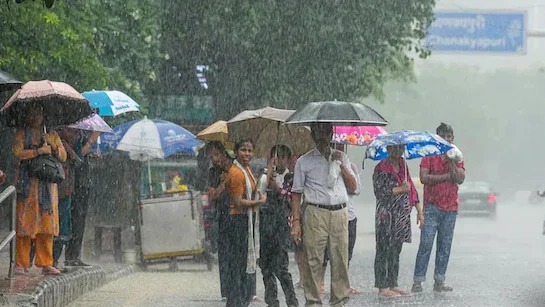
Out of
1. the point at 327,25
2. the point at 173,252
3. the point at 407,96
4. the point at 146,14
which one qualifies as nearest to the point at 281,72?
the point at 327,25

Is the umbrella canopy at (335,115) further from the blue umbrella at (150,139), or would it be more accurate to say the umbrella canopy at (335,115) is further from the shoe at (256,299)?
the blue umbrella at (150,139)

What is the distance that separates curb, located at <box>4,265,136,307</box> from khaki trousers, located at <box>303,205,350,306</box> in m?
2.28

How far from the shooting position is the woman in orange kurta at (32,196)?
13047 mm

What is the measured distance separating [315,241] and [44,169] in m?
2.92

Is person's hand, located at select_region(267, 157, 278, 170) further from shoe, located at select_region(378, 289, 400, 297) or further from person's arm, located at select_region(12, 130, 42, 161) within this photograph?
shoe, located at select_region(378, 289, 400, 297)

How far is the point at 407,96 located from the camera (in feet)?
376

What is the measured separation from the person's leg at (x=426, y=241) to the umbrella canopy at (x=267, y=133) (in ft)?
5.24

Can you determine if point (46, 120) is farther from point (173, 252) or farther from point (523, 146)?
point (523, 146)

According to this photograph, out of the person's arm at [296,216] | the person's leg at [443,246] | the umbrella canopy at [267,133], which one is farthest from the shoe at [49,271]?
the person's leg at [443,246]

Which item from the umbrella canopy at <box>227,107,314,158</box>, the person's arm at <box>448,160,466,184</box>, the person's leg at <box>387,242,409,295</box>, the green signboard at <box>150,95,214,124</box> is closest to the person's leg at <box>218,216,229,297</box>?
the umbrella canopy at <box>227,107,314,158</box>

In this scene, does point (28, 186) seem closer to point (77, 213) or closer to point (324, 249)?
point (77, 213)

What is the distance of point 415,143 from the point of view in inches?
574

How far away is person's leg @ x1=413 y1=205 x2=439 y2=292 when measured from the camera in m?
15.3

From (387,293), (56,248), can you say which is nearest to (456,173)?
(387,293)
